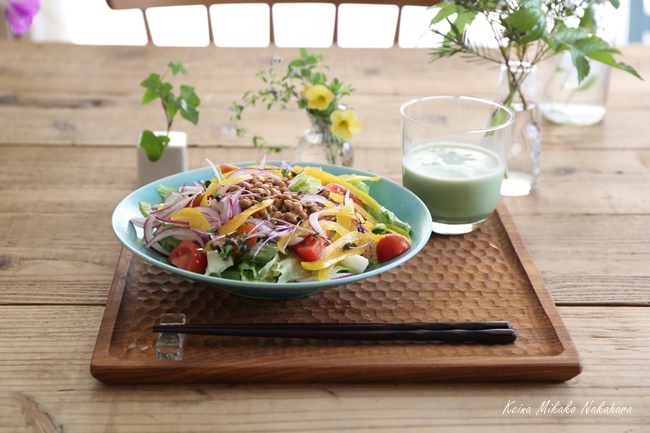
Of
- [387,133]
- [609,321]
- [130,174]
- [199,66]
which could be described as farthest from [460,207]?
[199,66]

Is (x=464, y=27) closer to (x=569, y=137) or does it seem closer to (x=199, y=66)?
(x=569, y=137)

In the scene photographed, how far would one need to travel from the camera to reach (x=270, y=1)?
97.0 inches

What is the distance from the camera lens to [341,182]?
1.38m

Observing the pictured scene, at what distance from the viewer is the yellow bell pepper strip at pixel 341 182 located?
1.37m

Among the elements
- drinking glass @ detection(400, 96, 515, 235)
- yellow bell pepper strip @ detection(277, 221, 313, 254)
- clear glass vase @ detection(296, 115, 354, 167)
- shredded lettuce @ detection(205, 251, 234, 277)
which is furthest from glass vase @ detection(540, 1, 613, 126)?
shredded lettuce @ detection(205, 251, 234, 277)

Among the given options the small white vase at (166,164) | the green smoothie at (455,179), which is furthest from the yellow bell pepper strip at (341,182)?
the small white vase at (166,164)

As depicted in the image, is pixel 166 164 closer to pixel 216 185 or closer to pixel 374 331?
pixel 216 185

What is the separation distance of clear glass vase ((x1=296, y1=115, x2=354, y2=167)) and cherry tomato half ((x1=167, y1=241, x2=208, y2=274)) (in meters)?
0.49

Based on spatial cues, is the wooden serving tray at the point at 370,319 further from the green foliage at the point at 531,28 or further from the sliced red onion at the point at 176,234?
the green foliage at the point at 531,28

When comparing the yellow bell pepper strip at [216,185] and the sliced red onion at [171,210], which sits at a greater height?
the yellow bell pepper strip at [216,185]

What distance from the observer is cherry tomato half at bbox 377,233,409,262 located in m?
1.24

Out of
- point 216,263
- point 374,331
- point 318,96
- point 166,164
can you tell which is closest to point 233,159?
point 166,164

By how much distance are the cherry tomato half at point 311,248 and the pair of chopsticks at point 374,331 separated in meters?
0.10

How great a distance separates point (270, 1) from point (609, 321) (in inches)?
62.6
